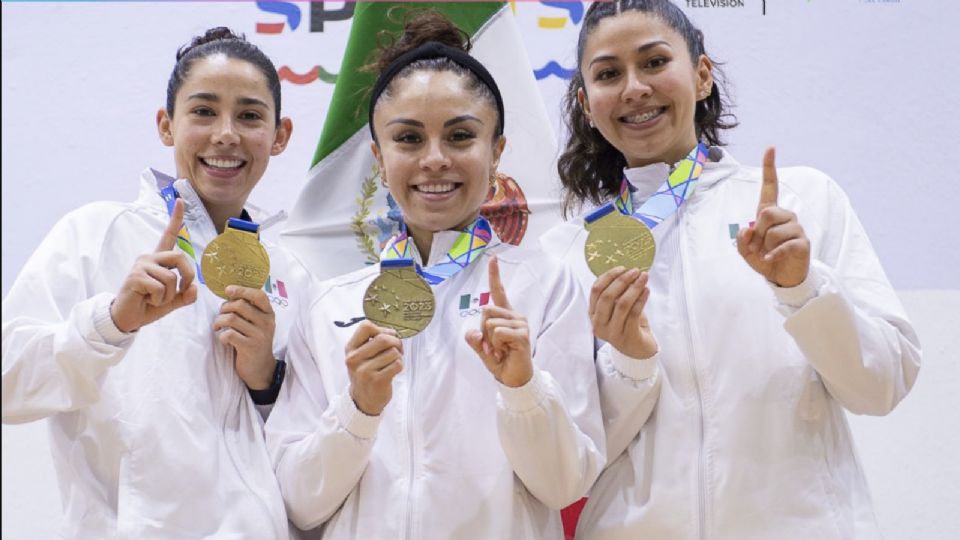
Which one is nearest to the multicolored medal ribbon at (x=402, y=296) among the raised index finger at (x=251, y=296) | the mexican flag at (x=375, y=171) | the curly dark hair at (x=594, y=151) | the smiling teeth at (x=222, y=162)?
the raised index finger at (x=251, y=296)

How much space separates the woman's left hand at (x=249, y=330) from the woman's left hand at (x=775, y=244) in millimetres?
884

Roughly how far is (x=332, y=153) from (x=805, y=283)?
153cm

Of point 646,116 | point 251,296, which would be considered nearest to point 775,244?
point 646,116

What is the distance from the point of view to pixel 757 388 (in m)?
1.86

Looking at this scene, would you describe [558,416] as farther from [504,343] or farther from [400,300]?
[400,300]

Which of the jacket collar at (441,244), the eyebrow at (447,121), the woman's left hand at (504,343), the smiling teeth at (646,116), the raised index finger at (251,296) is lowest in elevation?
the woman's left hand at (504,343)

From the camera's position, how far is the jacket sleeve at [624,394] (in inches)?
73.0

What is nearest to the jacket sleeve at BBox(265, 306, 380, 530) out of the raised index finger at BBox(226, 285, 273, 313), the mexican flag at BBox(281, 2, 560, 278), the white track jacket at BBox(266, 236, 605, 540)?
the white track jacket at BBox(266, 236, 605, 540)

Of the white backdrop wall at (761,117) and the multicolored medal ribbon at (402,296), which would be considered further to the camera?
the white backdrop wall at (761,117)

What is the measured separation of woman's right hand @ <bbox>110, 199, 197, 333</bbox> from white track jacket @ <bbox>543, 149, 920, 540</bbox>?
79 centimetres

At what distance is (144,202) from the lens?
2.07 m

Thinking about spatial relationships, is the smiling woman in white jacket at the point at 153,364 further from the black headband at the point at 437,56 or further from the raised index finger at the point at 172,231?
the black headband at the point at 437,56

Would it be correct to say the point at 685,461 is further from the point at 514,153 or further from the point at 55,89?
the point at 55,89

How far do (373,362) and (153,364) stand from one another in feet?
1.40
